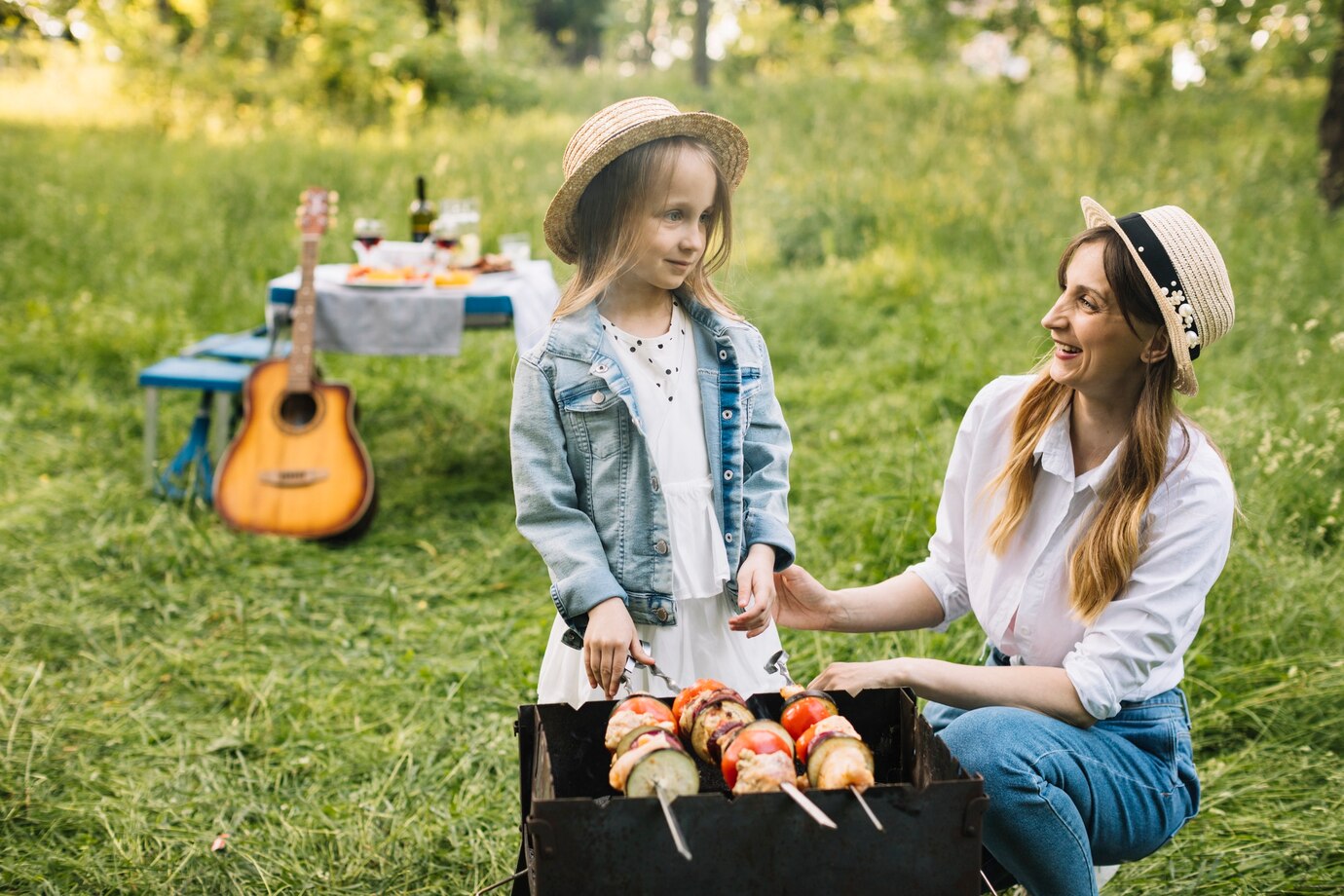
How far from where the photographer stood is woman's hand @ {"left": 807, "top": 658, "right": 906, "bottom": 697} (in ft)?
6.33

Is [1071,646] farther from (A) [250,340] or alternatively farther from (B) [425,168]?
(B) [425,168]

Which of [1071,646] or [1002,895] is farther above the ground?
[1071,646]

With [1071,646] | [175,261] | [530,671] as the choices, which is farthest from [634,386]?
[175,261]

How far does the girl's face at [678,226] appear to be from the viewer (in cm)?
216

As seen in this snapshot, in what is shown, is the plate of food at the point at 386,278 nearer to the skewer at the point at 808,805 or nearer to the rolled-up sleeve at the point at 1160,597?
the rolled-up sleeve at the point at 1160,597

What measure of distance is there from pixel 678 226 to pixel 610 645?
0.80 metres

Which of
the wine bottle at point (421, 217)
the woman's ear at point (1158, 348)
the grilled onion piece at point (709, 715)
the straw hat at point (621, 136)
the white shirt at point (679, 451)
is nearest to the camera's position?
the grilled onion piece at point (709, 715)

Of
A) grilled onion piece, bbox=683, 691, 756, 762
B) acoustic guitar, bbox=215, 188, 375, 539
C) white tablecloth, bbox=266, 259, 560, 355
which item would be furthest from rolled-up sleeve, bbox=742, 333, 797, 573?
acoustic guitar, bbox=215, 188, 375, 539

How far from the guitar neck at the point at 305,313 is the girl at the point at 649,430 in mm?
3051

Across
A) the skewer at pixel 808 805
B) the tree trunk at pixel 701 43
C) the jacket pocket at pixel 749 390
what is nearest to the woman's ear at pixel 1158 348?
the jacket pocket at pixel 749 390

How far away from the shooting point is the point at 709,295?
239 centimetres

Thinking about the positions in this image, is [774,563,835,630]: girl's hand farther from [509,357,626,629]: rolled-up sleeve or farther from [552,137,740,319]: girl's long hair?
[552,137,740,319]: girl's long hair

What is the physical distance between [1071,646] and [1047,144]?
9.08 meters

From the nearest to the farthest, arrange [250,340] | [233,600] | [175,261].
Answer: [233,600] → [250,340] → [175,261]
